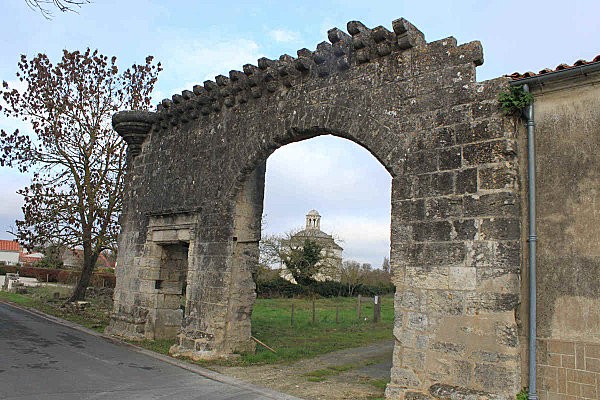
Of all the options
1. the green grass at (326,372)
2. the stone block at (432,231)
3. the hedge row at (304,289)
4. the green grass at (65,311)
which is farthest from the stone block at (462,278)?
the hedge row at (304,289)

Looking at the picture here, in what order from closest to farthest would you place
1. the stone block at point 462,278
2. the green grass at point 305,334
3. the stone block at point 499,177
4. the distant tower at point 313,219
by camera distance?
the stone block at point 499,177
the stone block at point 462,278
the green grass at point 305,334
the distant tower at point 313,219

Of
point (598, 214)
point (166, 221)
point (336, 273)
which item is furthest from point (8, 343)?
point (336, 273)

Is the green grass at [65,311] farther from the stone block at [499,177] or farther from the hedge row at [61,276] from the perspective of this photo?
the stone block at [499,177]

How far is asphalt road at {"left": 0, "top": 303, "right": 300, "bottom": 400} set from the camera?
646 cm

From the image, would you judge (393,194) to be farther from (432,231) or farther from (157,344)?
(157,344)

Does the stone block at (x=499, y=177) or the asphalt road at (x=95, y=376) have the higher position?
the stone block at (x=499, y=177)

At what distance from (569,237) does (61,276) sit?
1332 inches

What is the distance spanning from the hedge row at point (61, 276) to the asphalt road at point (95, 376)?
57.8 ft

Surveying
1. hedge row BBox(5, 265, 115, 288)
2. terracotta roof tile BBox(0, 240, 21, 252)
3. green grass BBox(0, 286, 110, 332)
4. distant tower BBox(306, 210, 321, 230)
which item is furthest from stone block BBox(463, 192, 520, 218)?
terracotta roof tile BBox(0, 240, 21, 252)

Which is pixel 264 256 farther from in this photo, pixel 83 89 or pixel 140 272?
pixel 140 272

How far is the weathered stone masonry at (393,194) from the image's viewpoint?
5.93m

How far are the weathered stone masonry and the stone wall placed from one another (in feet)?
1.13

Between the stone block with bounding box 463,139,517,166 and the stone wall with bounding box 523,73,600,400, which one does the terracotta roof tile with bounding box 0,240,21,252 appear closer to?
the stone block with bounding box 463,139,517,166

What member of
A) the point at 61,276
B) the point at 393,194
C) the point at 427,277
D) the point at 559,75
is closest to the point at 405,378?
the point at 427,277
